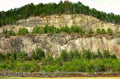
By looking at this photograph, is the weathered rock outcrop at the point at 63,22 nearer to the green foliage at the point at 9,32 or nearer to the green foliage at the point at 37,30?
the green foliage at the point at 9,32

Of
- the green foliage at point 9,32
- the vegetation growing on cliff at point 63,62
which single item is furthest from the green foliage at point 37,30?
the vegetation growing on cliff at point 63,62

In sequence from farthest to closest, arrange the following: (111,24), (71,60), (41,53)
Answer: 1. (111,24)
2. (41,53)
3. (71,60)

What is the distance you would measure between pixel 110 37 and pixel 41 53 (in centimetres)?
2054

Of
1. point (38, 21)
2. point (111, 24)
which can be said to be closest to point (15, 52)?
point (38, 21)

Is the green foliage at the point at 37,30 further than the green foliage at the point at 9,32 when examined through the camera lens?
No

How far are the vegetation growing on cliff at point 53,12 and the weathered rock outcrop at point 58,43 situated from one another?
23121 millimetres

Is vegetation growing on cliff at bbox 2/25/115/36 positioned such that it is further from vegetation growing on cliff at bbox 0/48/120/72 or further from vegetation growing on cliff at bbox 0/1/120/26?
vegetation growing on cliff at bbox 0/1/120/26

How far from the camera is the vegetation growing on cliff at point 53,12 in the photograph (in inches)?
6235

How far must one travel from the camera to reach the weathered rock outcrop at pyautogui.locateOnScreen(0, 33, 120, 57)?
127 metres

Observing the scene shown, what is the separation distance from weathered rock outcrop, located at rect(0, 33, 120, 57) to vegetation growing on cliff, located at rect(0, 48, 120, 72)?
2.99m

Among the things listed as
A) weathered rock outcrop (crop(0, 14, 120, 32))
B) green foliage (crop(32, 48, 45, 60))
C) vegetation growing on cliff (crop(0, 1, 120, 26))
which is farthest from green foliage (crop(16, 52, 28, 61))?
vegetation growing on cliff (crop(0, 1, 120, 26))

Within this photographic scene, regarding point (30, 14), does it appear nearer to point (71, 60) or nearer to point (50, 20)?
point (50, 20)

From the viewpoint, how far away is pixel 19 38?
132250mm

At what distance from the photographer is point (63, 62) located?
4584 inches
